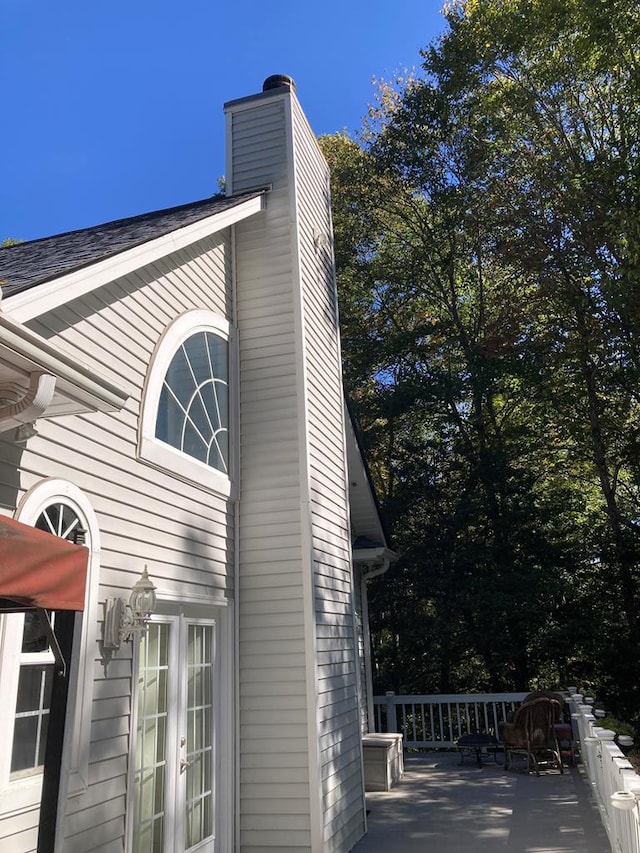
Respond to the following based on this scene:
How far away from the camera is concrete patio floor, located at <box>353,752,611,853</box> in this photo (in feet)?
18.8

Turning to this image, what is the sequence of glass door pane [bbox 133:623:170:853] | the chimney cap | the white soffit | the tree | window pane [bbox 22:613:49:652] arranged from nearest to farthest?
window pane [bbox 22:613:49:652], glass door pane [bbox 133:623:170:853], the chimney cap, the white soffit, the tree

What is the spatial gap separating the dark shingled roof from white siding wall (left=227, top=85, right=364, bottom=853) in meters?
0.77

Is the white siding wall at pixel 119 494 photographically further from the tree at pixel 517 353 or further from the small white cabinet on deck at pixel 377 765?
the tree at pixel 517 353

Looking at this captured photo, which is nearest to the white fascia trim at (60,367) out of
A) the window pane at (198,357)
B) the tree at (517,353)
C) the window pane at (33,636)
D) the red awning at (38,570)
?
the red awning at (38,570)

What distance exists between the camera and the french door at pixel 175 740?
4.23m

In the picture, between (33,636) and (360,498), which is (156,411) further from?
(360,498)

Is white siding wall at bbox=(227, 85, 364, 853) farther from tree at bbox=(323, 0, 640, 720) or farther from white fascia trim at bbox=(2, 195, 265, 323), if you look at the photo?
tree at bbox=(323, 0, 640, 720)

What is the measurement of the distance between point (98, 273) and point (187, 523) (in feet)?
6.40

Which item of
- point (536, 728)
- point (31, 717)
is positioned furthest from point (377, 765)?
point (31, 717)

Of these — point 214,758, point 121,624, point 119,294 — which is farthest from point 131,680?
point 119,294

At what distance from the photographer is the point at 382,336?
53.3ft

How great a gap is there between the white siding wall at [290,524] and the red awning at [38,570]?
3.14m

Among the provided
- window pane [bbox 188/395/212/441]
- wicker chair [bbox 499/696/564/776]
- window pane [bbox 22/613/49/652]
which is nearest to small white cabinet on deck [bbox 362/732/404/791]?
wicker chair [bbox 499/696/564/776]

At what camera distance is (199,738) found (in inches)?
196
